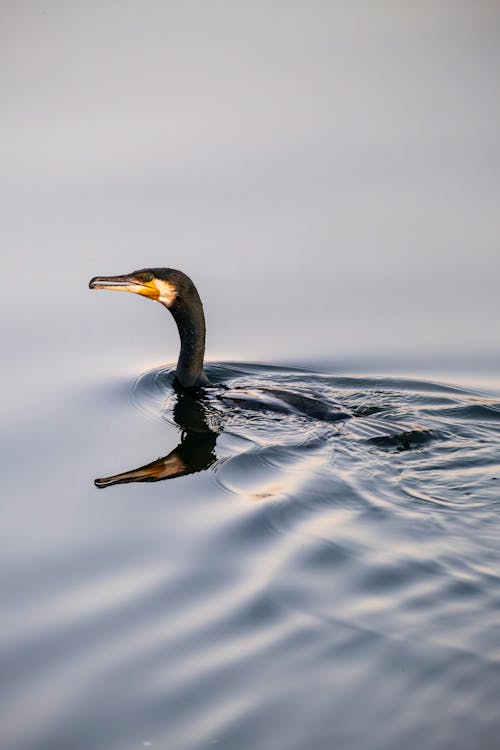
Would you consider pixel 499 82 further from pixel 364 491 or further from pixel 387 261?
pixel 364 491

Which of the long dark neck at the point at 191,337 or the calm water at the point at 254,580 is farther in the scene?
the long dark neck at the point at 191,337

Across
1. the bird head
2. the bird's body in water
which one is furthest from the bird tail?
the bird head

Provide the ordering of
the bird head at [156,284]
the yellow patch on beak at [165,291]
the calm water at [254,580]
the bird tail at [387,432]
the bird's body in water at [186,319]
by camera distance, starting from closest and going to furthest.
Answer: the calm water at [254,580] < the bird tail at [387,432] < the bird's body in water at [186,319] < the bird head at [156,284] < the yellow patch on beak at [165,291]

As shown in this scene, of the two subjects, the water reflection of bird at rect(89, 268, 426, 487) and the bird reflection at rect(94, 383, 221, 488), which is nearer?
the bird reflection at rect(94, 383, 221, 488)

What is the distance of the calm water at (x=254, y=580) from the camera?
4859 millimetres

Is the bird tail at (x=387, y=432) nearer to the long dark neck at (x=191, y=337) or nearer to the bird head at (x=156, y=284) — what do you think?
the long dark neck at (x=191, y=337)

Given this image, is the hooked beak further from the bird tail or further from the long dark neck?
the bird tail

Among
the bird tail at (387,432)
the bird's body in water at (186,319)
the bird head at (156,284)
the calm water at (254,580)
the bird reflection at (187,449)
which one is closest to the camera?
the calm water at (254,580)

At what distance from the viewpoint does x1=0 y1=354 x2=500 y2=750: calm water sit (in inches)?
191

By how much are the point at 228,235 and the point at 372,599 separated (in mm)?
6627

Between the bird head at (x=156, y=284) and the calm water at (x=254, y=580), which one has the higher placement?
the bird head at (x=156, y=284)

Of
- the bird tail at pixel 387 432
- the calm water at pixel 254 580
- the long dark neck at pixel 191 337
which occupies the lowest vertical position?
the calm water at pixel 254 580

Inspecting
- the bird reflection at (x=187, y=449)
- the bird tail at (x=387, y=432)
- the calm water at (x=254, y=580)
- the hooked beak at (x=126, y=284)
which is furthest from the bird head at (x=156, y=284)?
Result: the bird tail at (x=387, y=432)

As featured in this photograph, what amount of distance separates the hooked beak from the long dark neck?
24 cm
